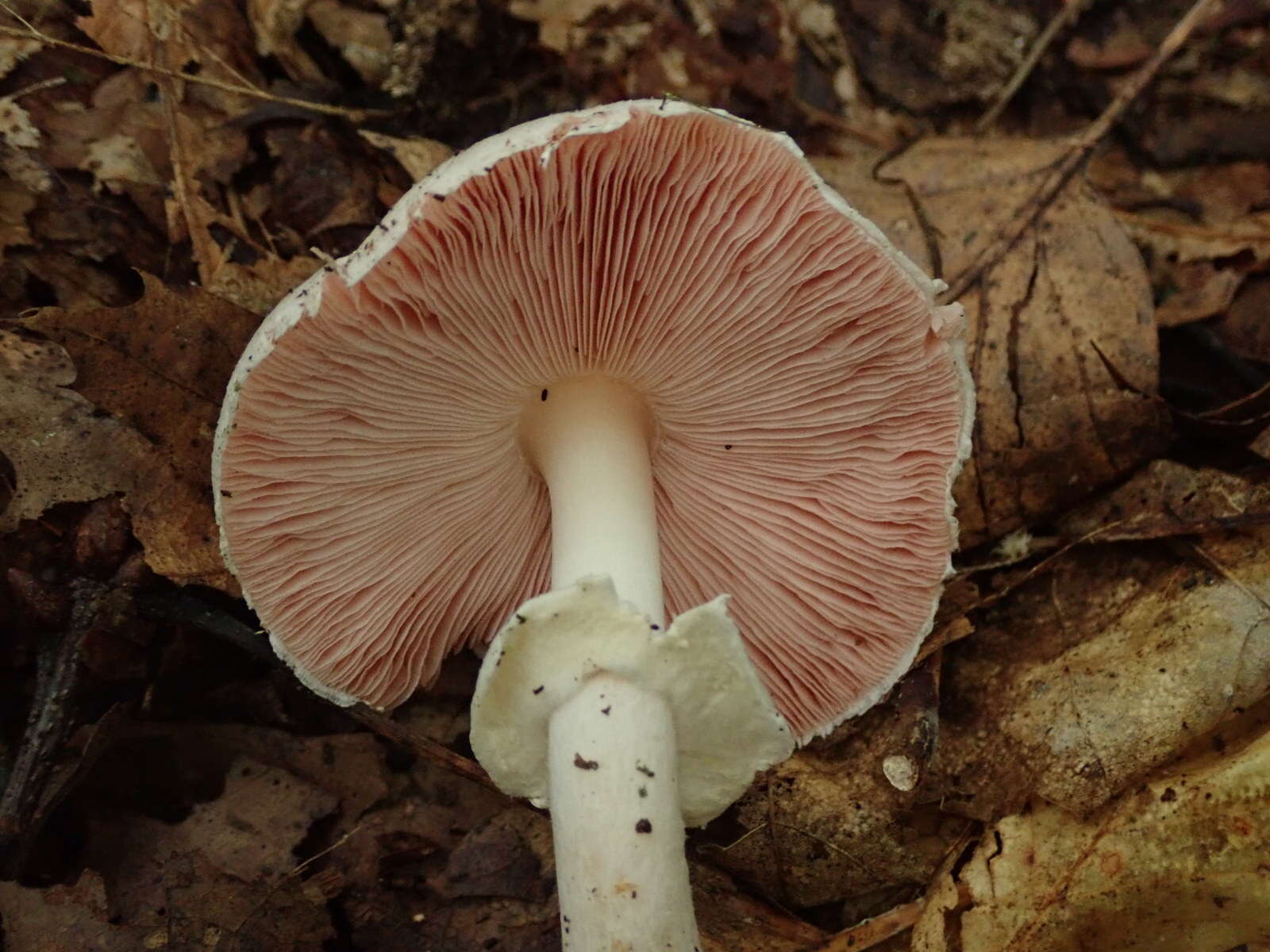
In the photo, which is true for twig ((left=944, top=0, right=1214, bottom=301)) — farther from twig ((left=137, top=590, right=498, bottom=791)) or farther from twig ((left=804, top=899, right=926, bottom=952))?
twig ((left=137, top=590, right=498, bottom=791))

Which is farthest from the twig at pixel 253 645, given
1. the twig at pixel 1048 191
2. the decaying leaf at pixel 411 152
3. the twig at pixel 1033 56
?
the twig at pixel 1033 56

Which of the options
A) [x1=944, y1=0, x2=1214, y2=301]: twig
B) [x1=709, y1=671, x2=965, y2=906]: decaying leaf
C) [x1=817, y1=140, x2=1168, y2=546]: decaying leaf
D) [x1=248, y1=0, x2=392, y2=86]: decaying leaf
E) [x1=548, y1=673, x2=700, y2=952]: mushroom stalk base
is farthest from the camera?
[x1=248, y1=0, x2=392, y2=86]: decaying leaf

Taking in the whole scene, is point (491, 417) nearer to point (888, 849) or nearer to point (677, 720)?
point (677, 720)

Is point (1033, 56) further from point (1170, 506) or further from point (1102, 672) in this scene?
point (1102, 672)

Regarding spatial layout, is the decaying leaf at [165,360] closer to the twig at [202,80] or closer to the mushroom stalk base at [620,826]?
the twig at [202,80]

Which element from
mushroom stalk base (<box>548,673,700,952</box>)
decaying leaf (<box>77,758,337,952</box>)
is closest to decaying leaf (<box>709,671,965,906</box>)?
mushroom stalk base (<box>548,673,700,952</box>)

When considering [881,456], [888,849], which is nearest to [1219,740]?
[888,849]
